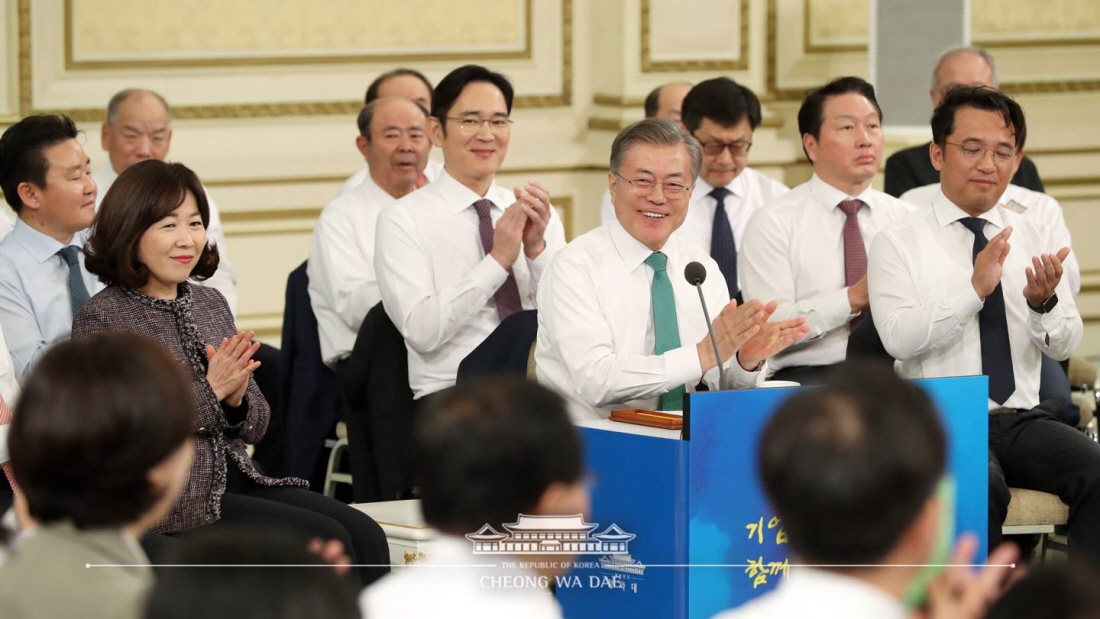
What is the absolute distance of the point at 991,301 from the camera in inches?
139

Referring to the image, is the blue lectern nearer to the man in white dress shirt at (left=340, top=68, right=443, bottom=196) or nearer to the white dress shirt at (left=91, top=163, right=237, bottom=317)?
the white dress shirt at (left=91, top=163, right=237, bottom=317)

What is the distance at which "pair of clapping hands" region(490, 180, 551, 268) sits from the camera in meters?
3.70

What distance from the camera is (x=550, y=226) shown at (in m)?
4.01

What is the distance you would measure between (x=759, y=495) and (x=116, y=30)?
11.9ft

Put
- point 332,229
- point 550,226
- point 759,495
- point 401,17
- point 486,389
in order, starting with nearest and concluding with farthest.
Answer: point 486,389 < point 759,495 < point 550,226 < point 332,229 < point 401,17

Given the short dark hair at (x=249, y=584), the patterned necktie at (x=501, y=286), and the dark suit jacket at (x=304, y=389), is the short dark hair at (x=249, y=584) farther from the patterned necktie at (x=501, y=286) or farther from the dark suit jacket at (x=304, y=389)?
the dark suit jacket at (x=304, y=389)

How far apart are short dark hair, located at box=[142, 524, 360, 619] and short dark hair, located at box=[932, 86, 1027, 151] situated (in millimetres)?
2691

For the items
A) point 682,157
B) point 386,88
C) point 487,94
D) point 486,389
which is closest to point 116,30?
point 386,88

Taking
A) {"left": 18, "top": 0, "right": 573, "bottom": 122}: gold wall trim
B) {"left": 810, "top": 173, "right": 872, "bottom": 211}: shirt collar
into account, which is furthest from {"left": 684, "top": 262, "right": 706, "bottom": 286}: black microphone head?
{"left": 18, "top": 0, "right": 573, "bottom": 122}: gold wall trim

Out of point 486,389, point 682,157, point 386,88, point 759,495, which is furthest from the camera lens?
point 386,88

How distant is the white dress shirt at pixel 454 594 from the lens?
1.53 m

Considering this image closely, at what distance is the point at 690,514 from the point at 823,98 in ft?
6.20

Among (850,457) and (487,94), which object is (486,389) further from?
(487,94)

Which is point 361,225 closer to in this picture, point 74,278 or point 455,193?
point 455,193
